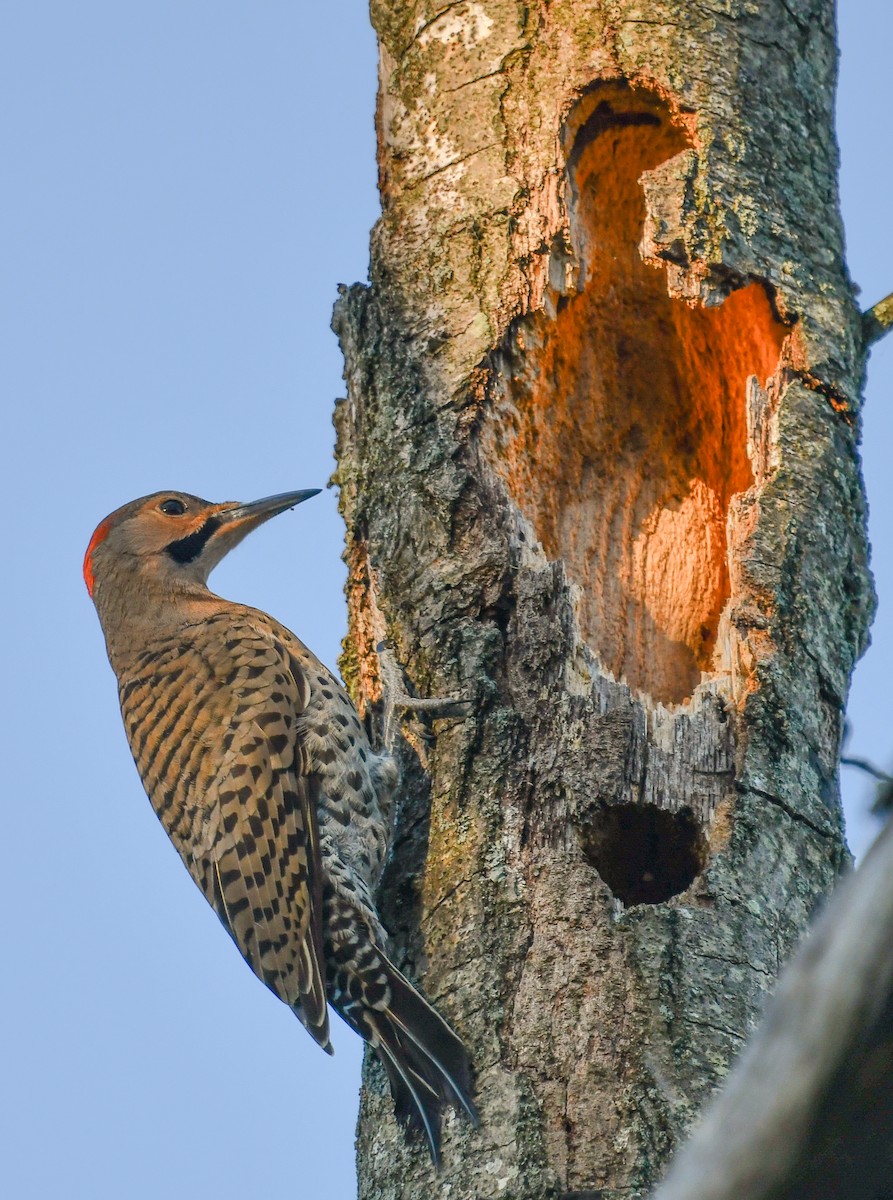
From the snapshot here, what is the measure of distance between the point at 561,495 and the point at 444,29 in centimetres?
129

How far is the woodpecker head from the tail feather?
2441 mm

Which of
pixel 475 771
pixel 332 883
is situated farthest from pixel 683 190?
pixel 332 883

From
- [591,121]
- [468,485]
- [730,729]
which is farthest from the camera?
[591,121]

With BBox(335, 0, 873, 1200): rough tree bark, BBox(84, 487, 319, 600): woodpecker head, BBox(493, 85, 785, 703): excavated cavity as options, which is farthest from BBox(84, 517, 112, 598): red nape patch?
BBox(493, 85, 785, 703): excavated cavity

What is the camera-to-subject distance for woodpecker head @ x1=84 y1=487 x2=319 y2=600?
17.6ft

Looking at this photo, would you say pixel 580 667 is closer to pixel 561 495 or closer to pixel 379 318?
pixel 561 495

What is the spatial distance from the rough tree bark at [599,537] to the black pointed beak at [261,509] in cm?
123

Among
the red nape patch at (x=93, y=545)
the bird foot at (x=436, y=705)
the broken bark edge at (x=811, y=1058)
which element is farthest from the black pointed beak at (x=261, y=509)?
the broken bark edge at (x=811, y=1058)

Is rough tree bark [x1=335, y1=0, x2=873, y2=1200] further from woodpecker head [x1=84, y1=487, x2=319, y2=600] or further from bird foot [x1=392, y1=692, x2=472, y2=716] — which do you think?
woodpecker head [x1=84, y1=487, x2=319, y2=600]

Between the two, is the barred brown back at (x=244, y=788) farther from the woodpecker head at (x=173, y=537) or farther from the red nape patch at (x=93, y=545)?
the red nape patch at (x=93, y=545)

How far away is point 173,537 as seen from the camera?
5.46m

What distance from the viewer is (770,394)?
369 centimetres

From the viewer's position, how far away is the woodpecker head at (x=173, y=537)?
17.6 feet

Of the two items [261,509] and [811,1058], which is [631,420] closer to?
[261,509]
